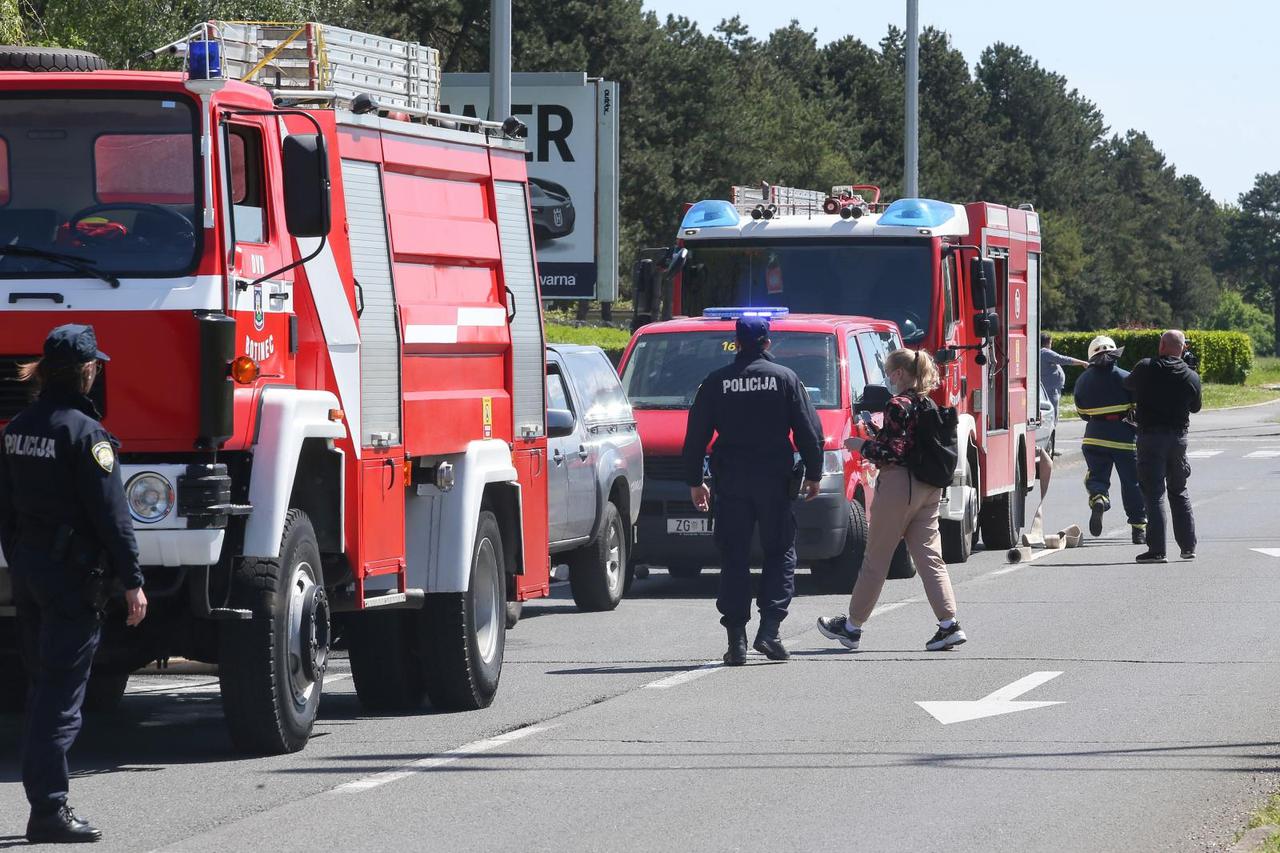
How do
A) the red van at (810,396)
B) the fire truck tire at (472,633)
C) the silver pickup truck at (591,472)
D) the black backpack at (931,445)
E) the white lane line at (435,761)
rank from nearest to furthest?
the white lane line at (435,761), the fire truck tire at (472,633), the black backpack at (931,445), the silver pickup truck at (591,472), the red van at (810,396)

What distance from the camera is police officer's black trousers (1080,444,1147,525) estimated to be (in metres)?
20.4

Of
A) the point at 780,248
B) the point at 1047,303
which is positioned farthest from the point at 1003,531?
the point at 1047,303

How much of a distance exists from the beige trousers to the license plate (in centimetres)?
355

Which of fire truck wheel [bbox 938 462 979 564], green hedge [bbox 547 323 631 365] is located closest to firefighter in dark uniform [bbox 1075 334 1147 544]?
fire truck wheel [bbox 938 462 979 564]

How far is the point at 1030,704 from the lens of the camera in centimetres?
1030

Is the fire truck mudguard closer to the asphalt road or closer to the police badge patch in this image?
the asphalt road

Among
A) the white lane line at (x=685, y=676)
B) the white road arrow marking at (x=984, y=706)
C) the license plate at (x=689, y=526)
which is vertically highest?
the license plate at (x=689, y=526)

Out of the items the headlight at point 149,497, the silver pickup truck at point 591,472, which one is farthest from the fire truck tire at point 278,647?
the silver pickup truck at point 591,472

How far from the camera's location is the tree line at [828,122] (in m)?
59.3

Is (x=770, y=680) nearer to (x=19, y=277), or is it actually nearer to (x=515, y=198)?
(x=515, y=198)

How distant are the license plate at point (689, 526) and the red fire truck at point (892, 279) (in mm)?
2561

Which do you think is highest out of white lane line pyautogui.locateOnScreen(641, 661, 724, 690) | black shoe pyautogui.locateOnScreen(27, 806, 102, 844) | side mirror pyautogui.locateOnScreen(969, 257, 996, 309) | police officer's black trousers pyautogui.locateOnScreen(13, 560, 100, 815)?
side mirror pyautogui.locateOnScreen(969, 257, 996, 309)

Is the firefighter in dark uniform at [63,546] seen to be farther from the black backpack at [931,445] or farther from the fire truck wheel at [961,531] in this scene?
the fire truck wheel at [961,531]

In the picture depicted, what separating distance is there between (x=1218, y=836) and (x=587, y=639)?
259 inches
